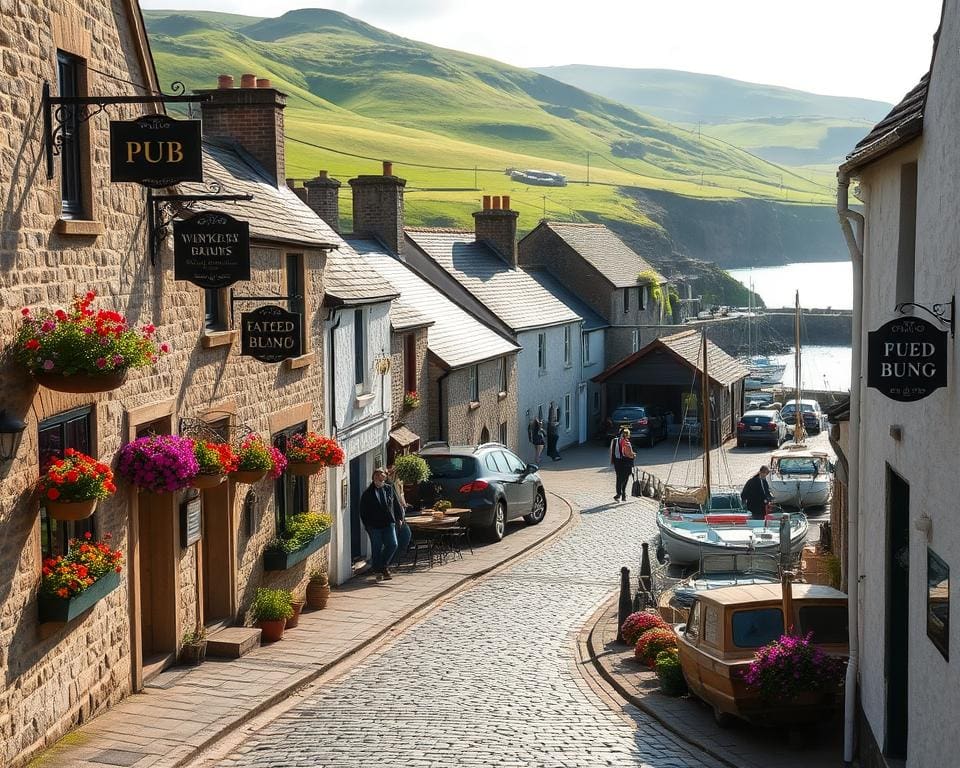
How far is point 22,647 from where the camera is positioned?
35.0ft

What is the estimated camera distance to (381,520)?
21.8m

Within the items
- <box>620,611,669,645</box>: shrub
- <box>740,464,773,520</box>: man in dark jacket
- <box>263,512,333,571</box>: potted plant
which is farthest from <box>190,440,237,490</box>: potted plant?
<box>740,464,773,520</box>: man in dark jacket

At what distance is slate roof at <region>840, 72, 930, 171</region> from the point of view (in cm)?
966

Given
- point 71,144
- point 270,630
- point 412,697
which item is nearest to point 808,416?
point 270,630

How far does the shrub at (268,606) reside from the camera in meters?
16.8

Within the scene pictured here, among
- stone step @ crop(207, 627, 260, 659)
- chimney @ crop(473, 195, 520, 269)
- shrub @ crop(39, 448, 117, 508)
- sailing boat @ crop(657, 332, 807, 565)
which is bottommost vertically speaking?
sailing boat @ crop(657, 332, 807, 565)

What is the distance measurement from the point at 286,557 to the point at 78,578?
6.41 metres

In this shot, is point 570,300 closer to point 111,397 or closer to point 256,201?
point 256,201

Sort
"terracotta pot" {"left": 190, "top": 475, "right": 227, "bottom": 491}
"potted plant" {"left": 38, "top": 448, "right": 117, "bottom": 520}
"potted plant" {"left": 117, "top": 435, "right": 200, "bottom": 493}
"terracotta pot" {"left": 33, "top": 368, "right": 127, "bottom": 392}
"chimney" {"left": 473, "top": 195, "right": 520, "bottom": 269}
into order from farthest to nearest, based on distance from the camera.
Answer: "chimney" {"left": 473, "top": 195, "right": 520, "bottom": 269}, "terracotta pot" {"left": 190, "top": 475, "right": 227, "bottom": 491}, "potted plant" {"left": 117, "top": 435, "right": 200, "bottom": 493}, "potted plant" {"left": 38, "top": 448, "right": 117, "bottom": 520}, "terracotta pot" {"left": 33, "top": 368, "right": 127, "bottom": 392}

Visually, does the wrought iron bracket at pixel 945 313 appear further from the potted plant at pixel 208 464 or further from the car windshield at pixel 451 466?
the car windshield at pixel 451 466

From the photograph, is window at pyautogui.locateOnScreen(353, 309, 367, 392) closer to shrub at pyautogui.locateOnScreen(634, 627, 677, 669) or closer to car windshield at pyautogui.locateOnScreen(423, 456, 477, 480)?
car windshield at pyautogui.locateOnScreen(423, 456, 477, 480)

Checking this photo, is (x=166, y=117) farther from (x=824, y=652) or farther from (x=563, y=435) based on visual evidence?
(x=563, y=435)

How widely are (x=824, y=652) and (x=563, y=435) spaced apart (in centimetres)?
3701

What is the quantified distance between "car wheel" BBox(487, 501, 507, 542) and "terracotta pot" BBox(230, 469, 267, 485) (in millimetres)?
11167
